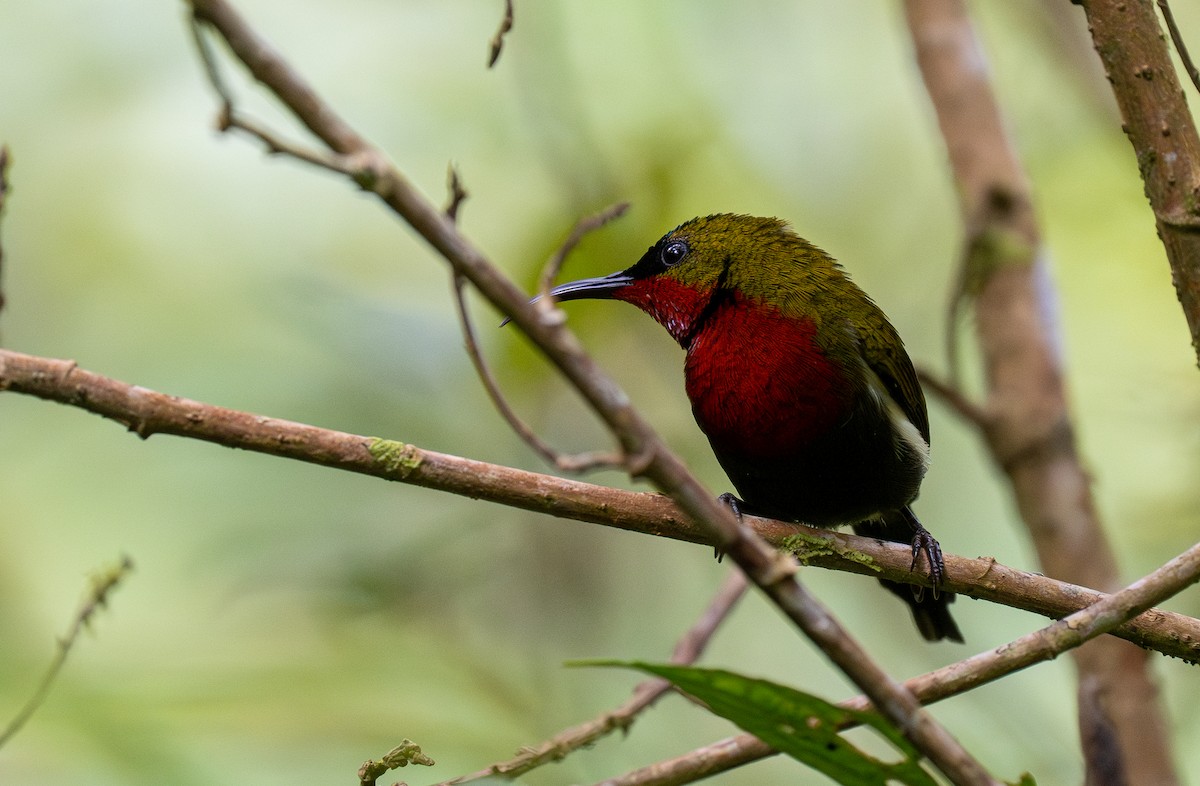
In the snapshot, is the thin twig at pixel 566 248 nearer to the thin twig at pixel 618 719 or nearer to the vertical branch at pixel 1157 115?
the thin twig at pixel 618 719

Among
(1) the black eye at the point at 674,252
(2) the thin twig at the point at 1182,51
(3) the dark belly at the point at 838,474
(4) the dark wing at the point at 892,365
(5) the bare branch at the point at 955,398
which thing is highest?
(1) the black eye at the point at 674,252

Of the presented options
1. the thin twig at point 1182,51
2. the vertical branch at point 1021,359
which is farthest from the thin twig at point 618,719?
the thin twig at point 1182,51

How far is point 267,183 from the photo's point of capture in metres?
5.61

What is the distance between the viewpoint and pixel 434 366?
4.78 metres

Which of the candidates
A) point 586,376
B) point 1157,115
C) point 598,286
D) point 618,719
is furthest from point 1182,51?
point 618,719

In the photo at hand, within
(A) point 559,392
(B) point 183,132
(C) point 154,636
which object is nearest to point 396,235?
(B) point 183,132

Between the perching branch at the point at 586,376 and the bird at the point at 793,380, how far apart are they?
1.42m

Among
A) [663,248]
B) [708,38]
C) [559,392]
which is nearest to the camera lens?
[663,248]

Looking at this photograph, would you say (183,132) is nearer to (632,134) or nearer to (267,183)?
(267,183)

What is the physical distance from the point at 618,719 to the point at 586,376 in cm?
190

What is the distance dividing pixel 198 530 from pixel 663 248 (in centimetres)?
233

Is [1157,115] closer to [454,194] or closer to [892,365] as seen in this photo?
[892,365]

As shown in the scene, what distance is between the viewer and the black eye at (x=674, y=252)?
11.8 feet

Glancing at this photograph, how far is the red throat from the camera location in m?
3.11
